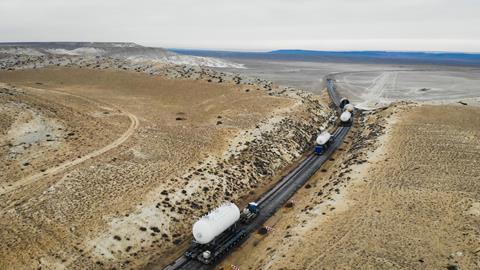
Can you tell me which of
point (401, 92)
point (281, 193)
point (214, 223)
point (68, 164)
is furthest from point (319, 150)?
point (401, 92)

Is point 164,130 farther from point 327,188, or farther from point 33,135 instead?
point 327,188

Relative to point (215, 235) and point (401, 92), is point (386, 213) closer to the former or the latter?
point (215, 235)

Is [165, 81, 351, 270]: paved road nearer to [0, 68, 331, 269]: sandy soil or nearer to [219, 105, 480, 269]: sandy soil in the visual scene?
[219, 105, 480, 269]: sandy soil

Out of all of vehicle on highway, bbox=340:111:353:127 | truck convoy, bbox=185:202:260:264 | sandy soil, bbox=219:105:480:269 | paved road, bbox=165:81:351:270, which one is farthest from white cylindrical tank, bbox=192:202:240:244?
vehicle on highway, bbox=340:111:353:127

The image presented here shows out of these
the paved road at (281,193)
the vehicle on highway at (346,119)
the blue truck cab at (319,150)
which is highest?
the vehicle on highway at (346,119)

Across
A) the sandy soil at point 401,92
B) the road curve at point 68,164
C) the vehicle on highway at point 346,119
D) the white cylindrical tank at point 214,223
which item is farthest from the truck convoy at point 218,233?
the sandy soil at point 401,92

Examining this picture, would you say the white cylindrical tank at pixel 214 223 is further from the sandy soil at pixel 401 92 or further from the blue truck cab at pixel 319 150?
the sandy soil at pixel 401 92

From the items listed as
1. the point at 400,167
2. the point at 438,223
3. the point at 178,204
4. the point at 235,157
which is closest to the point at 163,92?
the point at 235,157
